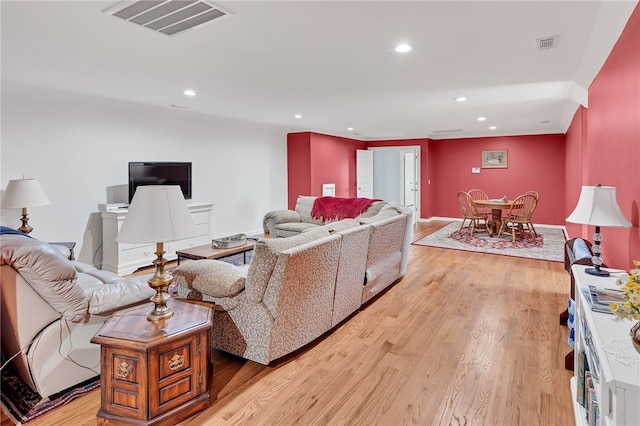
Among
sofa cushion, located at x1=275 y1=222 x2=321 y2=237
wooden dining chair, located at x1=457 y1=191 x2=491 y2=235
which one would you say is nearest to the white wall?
sofa cushion, located at x1=275 y1=222 x2=321 y2=237

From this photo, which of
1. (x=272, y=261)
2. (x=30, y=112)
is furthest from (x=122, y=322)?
(x=30, y=112)

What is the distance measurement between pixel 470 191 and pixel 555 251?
3079mm

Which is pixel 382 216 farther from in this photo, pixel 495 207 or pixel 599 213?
pixel 495 207

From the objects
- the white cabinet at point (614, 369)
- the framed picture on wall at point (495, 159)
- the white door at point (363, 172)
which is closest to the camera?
the white cabinet at point (614, 369)

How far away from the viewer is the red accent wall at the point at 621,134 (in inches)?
77.9

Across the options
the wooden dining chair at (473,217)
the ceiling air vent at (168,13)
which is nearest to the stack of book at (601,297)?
the ceiling air vent at (168,13)

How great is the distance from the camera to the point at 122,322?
6.16 ft

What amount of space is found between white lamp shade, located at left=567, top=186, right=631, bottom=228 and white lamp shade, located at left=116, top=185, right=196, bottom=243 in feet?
7.49

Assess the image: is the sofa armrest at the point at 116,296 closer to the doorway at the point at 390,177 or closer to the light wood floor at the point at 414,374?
the light wood floor at the point at 414,374

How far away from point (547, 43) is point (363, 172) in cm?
683

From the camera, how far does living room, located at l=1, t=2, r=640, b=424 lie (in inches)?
97.0

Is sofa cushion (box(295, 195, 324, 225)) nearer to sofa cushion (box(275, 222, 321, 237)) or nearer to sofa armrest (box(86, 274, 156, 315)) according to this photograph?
sofa cushion (box(275, 222, 321, 237))

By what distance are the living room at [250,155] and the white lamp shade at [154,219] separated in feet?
3.96

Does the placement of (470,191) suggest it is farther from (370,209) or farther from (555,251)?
(370,209)
